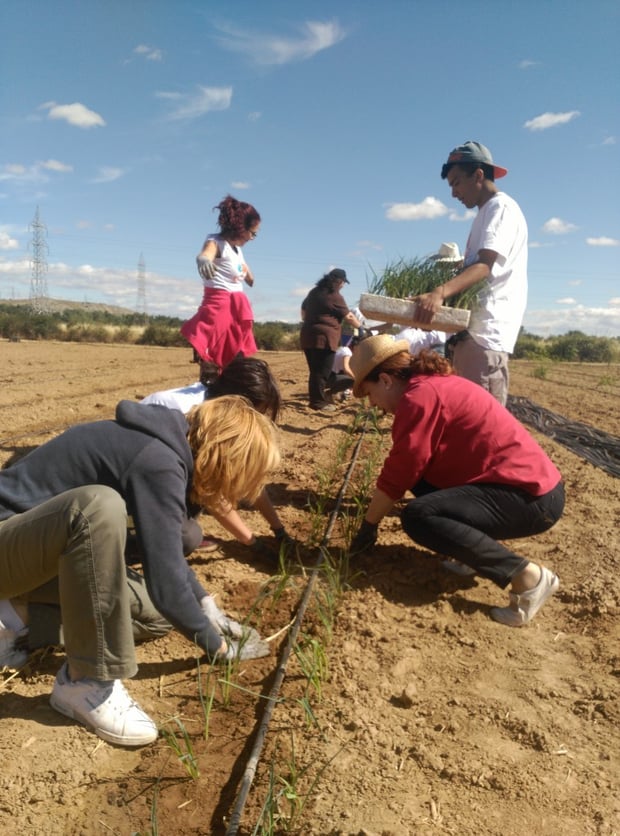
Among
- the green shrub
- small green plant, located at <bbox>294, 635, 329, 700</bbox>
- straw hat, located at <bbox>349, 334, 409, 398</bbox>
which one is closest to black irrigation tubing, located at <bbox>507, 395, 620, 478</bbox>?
straw hat, located at <bbox>349, 334, 409, 398</bbox>

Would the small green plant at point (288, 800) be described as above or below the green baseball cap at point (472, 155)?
below

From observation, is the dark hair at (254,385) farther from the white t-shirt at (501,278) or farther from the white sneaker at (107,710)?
the white t-shirt at (501,278)

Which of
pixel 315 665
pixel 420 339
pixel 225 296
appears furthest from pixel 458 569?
pixel 420 339

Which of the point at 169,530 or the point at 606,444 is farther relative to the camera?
the point at 606,444

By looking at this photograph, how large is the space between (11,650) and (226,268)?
2.44 metres

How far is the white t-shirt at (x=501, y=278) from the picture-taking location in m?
2.68

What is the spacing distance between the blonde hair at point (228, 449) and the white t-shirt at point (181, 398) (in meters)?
0.58

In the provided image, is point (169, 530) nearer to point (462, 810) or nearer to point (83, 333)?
point (462, 810)

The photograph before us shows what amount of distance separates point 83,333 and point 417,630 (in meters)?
21.9

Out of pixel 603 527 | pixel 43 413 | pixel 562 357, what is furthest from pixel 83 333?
pixel 603 527

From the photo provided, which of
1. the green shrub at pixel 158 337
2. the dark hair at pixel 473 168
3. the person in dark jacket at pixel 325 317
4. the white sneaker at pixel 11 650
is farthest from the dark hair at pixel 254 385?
the green shrub at pixel 158 337

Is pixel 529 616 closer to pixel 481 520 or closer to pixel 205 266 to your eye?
pixel 481 520

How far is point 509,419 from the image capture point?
2367 millimetres

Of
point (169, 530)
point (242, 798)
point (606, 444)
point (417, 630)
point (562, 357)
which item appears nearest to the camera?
point (242, 798)
